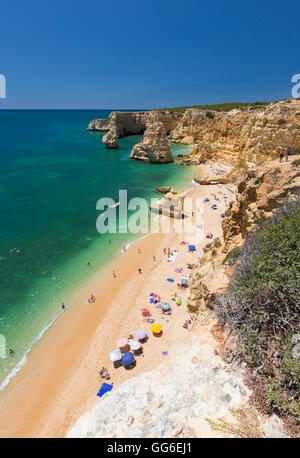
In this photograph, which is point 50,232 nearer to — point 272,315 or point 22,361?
point 22,361

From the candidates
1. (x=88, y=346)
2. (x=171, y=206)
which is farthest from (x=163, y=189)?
(x=88, y=346)

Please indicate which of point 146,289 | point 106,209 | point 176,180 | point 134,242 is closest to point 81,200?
point 106,209

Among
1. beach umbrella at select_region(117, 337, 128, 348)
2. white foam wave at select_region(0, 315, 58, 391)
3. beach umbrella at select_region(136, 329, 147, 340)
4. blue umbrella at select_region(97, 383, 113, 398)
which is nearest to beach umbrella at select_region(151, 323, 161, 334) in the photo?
beach umbrella at select_region(136, 329, 147, 340)

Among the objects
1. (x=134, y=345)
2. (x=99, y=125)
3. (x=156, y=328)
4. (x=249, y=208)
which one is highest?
(x=99, y=125)

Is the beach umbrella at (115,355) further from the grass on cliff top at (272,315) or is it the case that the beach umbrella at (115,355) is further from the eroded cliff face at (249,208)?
the grass on cliff top at (272,315)

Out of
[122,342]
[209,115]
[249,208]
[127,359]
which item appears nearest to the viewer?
[249,208]
